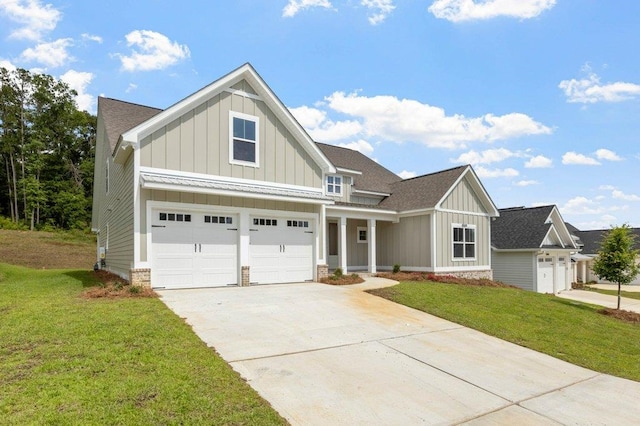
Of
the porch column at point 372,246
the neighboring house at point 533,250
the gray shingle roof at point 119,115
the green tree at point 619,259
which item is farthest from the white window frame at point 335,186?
the green tree at point 619,259

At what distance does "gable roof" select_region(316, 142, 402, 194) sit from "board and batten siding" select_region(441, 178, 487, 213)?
389 cm

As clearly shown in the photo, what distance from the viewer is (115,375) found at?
467cm

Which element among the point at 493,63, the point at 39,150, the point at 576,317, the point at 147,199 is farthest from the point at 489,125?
the point at 39,150

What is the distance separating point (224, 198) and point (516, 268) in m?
19.9

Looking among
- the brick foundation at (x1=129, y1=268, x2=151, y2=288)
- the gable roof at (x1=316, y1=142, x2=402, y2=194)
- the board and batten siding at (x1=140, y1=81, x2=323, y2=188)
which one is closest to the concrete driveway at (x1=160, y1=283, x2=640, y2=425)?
the brick foundation at (x1=129, y1=268, x2=151, y2=288)

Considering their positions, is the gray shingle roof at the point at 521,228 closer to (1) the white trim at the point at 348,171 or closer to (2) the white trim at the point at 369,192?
(2) the white trim at the point at 369,192

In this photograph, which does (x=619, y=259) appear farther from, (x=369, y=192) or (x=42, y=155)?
(x=42, y=155)

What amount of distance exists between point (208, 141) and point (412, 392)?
10058 mm

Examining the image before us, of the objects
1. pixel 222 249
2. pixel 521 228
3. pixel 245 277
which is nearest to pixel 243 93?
pixel 222 249

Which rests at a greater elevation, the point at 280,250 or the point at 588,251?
the point at 280,250

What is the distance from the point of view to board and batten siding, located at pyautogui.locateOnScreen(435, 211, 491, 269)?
1834 centimetres

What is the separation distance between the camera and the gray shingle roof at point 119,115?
14.8 m

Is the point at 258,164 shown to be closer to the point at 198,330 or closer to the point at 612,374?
the point at 198,330

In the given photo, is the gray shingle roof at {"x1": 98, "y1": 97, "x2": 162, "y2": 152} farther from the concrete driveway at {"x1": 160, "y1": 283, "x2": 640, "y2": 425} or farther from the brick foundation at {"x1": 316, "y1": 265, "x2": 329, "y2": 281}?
the brick foundation at {"x1": 316, "y1": 265, "x2": 329, "y2": 281}
